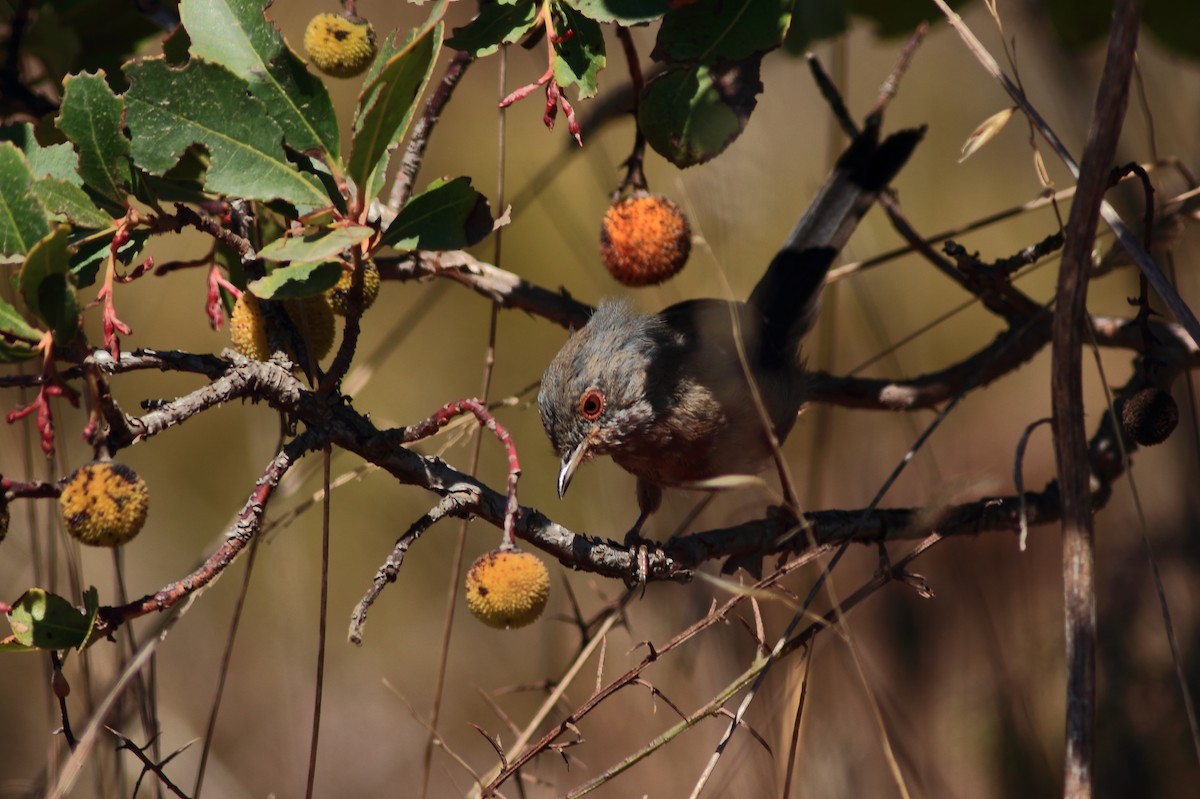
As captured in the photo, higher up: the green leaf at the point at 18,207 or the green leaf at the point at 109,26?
the green leaf at the point at 109,26

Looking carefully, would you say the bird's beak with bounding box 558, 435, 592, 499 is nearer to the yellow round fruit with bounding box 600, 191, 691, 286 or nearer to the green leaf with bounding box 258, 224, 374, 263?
the yellow round fruit with bounding box 600, 191, 691, 286

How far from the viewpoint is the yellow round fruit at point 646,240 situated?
2.36m

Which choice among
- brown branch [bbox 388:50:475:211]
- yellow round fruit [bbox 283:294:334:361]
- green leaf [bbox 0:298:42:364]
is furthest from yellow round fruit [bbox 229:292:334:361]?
brown branch [bbox 388:50:475:211]

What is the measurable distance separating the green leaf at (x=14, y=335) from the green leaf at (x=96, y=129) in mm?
367

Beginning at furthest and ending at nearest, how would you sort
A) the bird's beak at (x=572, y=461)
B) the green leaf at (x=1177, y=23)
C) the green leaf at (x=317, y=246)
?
the bird's beak at (x=572, y=461), the green leaf at (x=1177, y=23), the green leaf at (x=317, y=246)

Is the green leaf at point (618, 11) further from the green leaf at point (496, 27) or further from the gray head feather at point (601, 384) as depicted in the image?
the gray head feather at point (601, 384)

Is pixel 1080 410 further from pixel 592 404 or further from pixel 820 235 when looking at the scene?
pixel 820 235

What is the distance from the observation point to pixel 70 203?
5.90ft

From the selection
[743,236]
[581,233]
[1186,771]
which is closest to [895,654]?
[1186,771]

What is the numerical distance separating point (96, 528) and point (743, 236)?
15.1ft

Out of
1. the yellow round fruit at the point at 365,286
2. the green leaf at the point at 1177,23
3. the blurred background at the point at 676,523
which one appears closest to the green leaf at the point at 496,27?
the yellow round fruit at the point at 365,286

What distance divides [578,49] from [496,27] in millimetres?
187

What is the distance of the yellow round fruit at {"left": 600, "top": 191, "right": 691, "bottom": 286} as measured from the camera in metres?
2.36

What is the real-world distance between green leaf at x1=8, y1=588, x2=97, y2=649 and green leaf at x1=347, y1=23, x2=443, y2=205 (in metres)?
0.86
